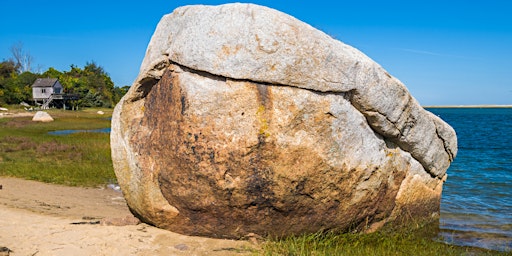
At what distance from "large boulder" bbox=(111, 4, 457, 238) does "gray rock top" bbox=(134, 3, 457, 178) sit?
0.02 m

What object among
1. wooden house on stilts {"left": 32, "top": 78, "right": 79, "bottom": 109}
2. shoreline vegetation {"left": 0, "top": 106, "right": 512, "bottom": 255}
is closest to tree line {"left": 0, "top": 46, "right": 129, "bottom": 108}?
wooden house on stilts {"left": 32, "top": 78, "right": 79, "bottom": 109}

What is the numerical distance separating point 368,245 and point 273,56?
4.16 metres

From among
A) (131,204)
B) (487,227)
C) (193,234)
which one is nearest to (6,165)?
(131,204)

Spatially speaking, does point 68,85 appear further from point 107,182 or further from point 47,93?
point 107,182

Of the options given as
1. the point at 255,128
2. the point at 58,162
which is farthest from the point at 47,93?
the point at 255,128

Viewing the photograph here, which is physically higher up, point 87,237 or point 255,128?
point 255,128

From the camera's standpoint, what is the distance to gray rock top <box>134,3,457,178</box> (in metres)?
7.59

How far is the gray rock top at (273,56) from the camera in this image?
24.9 ft

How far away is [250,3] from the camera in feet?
25.9

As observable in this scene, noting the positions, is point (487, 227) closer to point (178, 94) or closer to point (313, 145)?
point (313, 145)

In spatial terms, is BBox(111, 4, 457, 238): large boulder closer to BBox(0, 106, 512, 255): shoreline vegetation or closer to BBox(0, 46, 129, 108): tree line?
BBox(0, 106, 512, 255): shoreline vegetation

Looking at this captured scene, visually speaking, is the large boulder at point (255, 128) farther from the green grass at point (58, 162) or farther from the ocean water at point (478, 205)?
the green grass at point (58, 162)

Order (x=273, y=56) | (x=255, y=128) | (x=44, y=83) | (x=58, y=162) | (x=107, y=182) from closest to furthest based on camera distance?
(x=273, y=56), (x=255, y=128), (x=107, y=182), (x=58, y=162), (x=44, y=83)

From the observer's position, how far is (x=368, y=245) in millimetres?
8781
